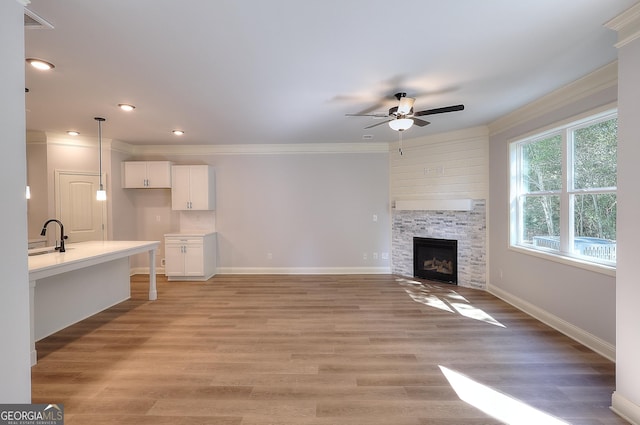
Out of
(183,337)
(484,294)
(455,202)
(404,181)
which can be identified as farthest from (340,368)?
(404,181)

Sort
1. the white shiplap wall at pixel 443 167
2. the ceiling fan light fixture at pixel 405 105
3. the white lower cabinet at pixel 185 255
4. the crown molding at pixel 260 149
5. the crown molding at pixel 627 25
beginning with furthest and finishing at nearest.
A: the crown molding at pixel 260 149 → the white lower cabinet at pixel 185 255 → the white shiplap wall at pixel 443 167 → the ceiling fan light fixture at pixel 405 105 → the crown molding at pixel 627 25

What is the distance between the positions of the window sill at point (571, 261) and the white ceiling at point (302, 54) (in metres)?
1.93

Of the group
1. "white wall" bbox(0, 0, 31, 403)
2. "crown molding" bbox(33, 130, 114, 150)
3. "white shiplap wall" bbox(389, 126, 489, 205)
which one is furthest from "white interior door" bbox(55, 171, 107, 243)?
"white shiplap wall" bbox(389, 126, 489, 205)

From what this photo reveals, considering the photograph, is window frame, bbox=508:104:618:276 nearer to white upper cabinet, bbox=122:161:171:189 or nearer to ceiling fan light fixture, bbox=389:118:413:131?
ceiling fan light fixture, bbox=389:118:413:131

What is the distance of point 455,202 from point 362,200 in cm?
181

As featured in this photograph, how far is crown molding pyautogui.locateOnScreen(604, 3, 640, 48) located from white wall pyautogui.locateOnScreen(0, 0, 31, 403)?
371 cm

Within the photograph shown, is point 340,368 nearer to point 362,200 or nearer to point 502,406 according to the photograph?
point 502,406

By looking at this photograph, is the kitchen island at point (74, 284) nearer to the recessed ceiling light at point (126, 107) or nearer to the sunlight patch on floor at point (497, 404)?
the recessed ceiling light at point (126, 107)

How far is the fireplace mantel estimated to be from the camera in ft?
16.1

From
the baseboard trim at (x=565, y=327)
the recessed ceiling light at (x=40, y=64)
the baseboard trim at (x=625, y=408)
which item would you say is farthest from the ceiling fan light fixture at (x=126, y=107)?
the baseboard trim at (x=565, y=327)

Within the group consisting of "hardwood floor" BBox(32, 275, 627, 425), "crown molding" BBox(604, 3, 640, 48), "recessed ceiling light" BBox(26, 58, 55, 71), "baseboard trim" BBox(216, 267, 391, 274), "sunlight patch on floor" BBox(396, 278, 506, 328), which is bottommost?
"hardwood floor" BBox(32, 275, 627, 425)

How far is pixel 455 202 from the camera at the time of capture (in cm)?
498

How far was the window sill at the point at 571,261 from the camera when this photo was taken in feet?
9.01

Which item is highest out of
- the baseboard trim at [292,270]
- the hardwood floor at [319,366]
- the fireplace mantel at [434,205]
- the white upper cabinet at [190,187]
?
the white upper cabinet at [190,187]
